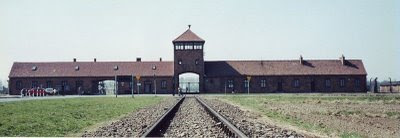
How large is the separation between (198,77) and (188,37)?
527 centimetres

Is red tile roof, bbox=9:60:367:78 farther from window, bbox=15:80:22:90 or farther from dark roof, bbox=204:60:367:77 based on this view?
window, bbox=15:80:22:90

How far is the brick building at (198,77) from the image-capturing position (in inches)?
2335

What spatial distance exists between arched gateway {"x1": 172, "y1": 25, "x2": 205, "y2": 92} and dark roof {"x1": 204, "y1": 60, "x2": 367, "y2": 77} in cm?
153

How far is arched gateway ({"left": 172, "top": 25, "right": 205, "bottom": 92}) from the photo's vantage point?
2335 inches

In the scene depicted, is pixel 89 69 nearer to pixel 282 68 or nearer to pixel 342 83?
pixel 282 68

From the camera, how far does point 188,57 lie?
59.6m

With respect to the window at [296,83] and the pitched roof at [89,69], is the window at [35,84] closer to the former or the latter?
the pitched roof at [89,69]

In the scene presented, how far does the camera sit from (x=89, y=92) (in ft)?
195

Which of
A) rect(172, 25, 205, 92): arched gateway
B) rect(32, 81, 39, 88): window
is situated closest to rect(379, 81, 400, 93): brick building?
rect(172, 25, 205, 92): arched gateway

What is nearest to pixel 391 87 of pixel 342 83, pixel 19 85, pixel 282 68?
pixel 342 83

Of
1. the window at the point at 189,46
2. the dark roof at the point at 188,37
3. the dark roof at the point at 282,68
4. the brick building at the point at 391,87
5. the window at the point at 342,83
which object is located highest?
the dark roof at the point at 188,37

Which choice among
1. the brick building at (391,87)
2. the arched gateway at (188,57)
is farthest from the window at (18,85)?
the brick building at (391,87)

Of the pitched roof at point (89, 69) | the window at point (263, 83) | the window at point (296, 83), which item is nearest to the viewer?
the window at point (263, 83)

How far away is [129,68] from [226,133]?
52.0 meters
